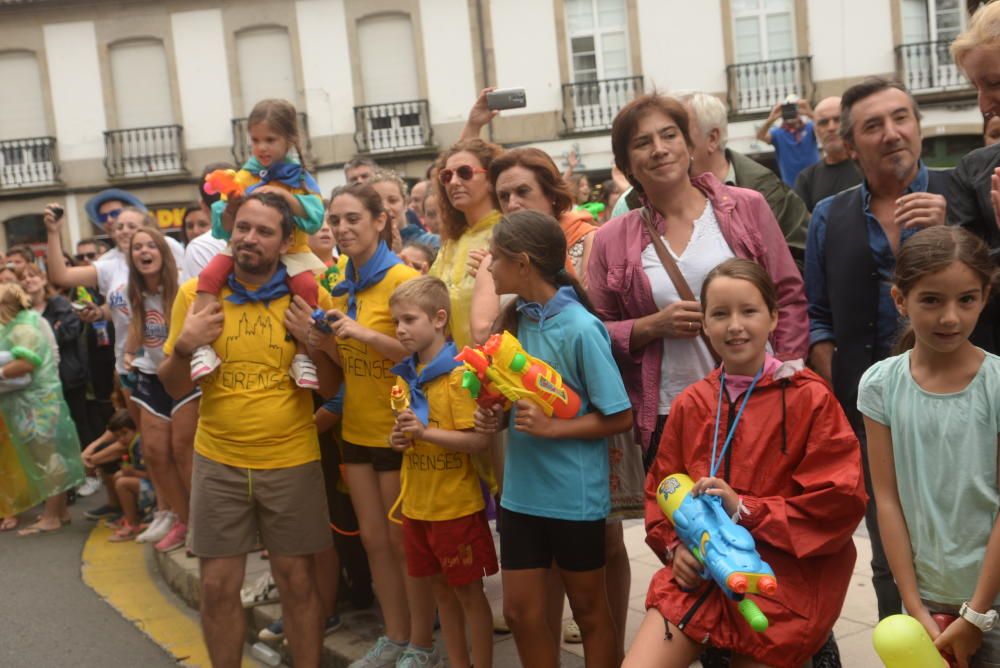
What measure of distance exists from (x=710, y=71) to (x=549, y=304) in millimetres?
20557

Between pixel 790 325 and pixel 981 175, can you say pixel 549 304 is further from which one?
pixel 981 175

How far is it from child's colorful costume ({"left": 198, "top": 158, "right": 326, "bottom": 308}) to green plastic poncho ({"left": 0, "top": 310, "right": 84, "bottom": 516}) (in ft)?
14.6

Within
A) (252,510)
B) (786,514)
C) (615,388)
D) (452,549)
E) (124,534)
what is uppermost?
(615,388)

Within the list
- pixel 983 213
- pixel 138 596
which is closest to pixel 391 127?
pixel 138 596

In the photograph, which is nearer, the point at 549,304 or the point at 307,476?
the point at 549,304

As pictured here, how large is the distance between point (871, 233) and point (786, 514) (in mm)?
1190

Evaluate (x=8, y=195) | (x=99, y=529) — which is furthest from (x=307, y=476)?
(x=8, y=195)

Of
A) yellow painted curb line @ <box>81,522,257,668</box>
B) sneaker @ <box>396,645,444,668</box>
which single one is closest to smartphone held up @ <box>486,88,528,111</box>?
sneaker @ <box>396,645,444,668</box>

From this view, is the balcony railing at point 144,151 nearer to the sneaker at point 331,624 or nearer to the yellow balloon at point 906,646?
the sneaker at point 331,624

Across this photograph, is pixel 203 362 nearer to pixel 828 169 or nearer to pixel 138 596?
pixel 138 596

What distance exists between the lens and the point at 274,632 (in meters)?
5.43

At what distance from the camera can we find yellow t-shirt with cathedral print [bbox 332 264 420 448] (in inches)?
183

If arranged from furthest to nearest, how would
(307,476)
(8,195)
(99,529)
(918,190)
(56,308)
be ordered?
(8,195)
(56,308)
(99,529)
(307,476)
(918,190)

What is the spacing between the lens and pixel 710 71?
911 inches
